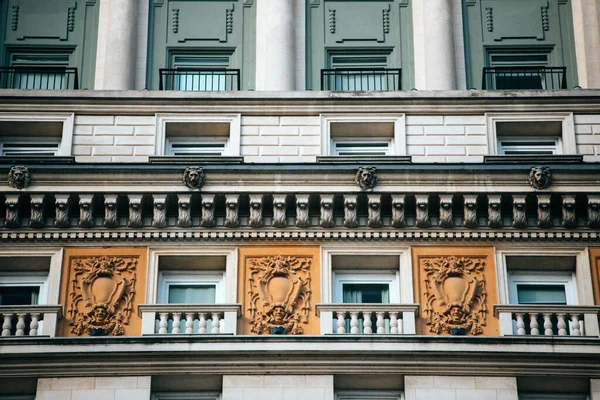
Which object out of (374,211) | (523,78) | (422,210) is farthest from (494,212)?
(523,78)

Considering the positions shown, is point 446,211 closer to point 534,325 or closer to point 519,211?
point 519,211

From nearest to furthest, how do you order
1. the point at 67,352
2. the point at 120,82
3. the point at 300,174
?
the point at 67,352
the point at 300,174
the point at 120,82

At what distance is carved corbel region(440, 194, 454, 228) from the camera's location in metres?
38.0

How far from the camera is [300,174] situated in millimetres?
38219

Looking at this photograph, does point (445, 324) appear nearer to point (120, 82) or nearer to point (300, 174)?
point (300, 174)

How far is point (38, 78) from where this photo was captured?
141 ft

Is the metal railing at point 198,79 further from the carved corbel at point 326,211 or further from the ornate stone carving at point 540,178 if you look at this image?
the ornate stone carving at point 540,178

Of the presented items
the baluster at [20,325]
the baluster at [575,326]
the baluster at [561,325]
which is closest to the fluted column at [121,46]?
the baluster at [20,325]

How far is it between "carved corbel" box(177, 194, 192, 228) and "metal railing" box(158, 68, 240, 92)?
538 centimetres

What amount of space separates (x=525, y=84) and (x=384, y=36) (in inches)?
147

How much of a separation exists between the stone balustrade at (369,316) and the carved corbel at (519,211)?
127 inches

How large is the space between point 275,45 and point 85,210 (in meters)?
7.41

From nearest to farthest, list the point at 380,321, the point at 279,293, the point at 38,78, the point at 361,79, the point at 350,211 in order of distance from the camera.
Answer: the point at 380,321 → the point at 279,293 → the point at 350,211 → the point at 361,79 → the point at 38,78

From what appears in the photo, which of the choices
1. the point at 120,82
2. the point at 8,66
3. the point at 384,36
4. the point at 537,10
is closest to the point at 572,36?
the point at 537,10
